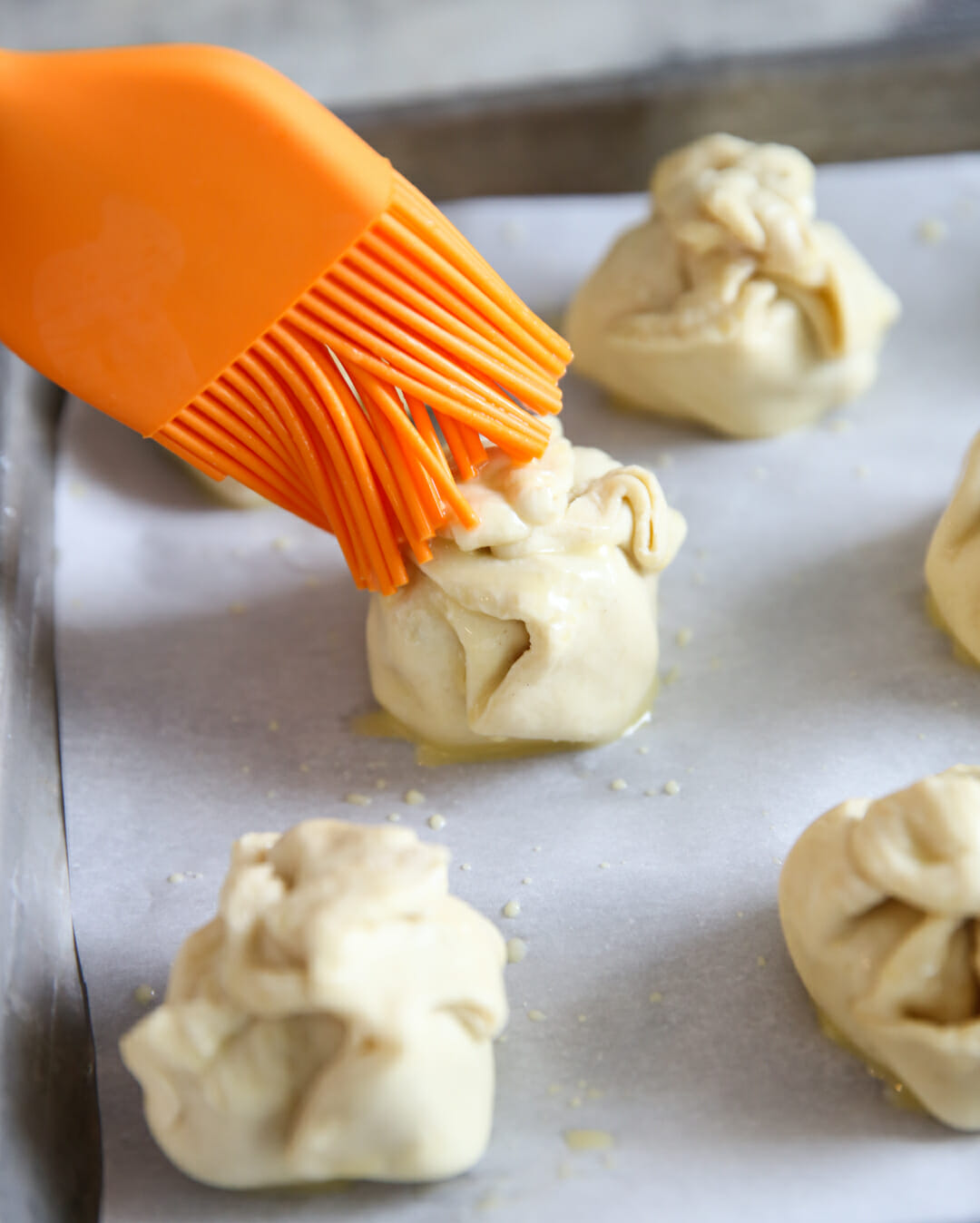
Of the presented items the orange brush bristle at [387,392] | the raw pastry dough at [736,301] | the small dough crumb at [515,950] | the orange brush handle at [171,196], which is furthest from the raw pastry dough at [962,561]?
the orange brush handle at [171,196]

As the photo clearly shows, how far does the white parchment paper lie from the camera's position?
1065 millimetres

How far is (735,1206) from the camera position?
1021 millimetres

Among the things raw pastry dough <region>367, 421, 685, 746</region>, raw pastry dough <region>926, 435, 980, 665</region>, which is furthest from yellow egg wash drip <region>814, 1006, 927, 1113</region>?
raw pastry dough <region>926, 435, 980, 665</region>

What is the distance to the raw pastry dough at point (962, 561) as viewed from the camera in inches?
54.6

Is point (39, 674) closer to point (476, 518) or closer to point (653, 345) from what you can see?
point (476, 518)

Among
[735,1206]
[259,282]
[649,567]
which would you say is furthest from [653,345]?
[735,1206]

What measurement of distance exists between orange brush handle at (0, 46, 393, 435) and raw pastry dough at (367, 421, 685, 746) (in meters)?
0.30

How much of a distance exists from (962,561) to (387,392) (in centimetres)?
69

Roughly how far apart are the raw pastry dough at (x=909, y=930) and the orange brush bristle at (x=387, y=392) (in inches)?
19.4

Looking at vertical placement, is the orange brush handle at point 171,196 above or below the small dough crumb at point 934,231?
above

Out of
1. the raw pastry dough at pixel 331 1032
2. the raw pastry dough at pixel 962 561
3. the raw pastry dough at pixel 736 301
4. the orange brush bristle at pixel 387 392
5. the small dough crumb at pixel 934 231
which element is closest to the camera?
the raw pastry dough at pixel 331 1032

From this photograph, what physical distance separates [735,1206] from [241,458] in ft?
2.78

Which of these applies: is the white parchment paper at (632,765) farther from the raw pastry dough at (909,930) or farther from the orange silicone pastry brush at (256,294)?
the orange silicone pastry brush at (256,294)


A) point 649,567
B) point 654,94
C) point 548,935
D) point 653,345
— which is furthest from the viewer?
point 654,94
